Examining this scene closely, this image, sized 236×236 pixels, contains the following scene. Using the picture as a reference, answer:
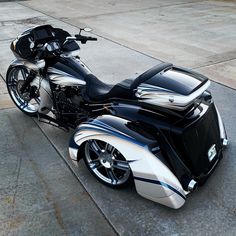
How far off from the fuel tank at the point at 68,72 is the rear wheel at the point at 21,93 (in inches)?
26.7

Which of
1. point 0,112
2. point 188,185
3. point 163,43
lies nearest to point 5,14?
point 163,43

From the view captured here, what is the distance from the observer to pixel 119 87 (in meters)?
3.00

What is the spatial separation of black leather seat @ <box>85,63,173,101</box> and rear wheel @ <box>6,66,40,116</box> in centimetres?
114

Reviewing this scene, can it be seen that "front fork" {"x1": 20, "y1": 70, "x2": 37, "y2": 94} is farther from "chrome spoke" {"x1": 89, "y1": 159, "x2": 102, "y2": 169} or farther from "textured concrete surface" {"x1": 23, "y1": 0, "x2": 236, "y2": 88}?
"textured concrete surface" {"x1": 23, "y1": 0, "x2": 236, "y2": 88}

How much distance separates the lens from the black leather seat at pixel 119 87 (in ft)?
9.47

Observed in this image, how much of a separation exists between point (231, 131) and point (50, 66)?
209 cm

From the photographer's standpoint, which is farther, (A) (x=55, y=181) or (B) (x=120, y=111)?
(A) (x=55, y=181)

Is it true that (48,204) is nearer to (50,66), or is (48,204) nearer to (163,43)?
(50,66)

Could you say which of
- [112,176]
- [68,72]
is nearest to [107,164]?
[112,176]

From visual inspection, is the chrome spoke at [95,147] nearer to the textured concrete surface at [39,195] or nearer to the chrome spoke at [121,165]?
the chrome spoke at [121,165]

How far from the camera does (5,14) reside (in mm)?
11578

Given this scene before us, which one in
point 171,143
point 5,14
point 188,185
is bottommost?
point 5,14

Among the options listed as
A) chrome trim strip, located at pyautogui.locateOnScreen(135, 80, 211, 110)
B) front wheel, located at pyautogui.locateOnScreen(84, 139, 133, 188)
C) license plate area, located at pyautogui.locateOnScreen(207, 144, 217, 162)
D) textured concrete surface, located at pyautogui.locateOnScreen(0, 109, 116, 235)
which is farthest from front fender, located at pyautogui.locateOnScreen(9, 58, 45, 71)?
license plate area, located at pyautogui.locateOnScreen(207, 144, 217, 162)

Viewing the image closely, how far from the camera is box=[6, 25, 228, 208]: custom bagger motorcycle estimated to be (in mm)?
2705
